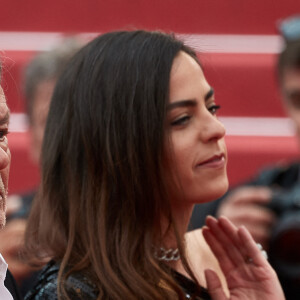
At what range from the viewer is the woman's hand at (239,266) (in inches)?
70.4

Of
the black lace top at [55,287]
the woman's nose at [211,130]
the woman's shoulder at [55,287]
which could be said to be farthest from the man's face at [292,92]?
the woman's shoulder at [55,287]

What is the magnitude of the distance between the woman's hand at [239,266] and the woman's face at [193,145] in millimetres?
150

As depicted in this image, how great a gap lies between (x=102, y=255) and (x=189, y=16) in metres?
2.84

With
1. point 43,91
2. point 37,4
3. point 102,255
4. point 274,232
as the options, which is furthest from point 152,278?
point 37,4

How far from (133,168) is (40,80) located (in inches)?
43.7

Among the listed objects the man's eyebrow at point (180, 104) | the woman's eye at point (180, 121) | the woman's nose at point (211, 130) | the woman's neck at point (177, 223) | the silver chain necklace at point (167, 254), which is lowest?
the silver chain necklace at point (167, 254)

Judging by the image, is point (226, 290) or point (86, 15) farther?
point (86, 15)

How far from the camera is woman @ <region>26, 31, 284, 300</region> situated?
1.71 metres

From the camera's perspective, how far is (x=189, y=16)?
4.33 meters

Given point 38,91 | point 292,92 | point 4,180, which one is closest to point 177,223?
point 4,180

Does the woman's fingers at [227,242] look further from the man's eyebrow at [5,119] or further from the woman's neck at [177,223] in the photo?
the man's eyebrow at [5,119]

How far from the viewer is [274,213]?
6.77 ft

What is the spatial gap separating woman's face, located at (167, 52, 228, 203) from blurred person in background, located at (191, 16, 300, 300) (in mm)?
315

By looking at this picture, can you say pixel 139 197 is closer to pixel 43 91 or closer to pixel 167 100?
pixel 167 100
